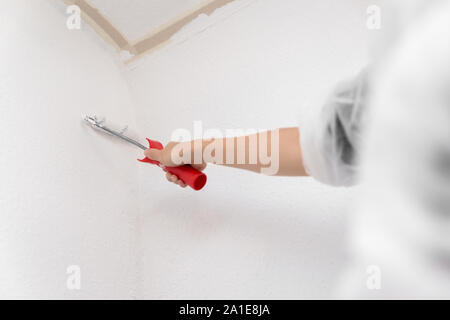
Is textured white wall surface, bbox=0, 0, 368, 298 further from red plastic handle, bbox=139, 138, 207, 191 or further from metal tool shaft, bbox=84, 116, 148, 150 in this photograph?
red plastic handle, bbox=139, 138, 207, 191

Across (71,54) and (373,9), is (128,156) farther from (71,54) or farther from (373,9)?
(373,9)

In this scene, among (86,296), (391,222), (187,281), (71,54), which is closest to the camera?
(391,222)

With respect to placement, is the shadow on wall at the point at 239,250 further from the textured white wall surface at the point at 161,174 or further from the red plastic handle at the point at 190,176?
the red plastic handle at the point at 190,176

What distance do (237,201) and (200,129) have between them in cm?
24

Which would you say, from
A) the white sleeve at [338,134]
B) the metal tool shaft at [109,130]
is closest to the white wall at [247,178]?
the metal tool shaft at [109,130]

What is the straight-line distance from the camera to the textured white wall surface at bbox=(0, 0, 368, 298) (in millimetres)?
793

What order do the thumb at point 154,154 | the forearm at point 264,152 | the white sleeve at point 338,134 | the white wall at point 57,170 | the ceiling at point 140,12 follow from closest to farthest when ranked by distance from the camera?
1. the white sleeve at point 338,134
2. the forearm at point 264,152
3. the white wall at point 57,170
4. the thumb at point 154,154
5. the ceiling at point 140,12

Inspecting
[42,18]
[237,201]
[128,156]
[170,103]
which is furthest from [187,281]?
[42,18]

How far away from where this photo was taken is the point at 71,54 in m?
1.01

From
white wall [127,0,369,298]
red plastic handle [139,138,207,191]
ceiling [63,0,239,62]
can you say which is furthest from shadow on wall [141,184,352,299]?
ceiling [63,0,239,62]

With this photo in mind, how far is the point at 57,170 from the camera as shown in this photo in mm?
850

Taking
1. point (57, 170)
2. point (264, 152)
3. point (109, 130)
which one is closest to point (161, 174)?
point (109, 130)

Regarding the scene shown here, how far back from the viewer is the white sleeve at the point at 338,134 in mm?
502

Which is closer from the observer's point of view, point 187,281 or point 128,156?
point 187,281
